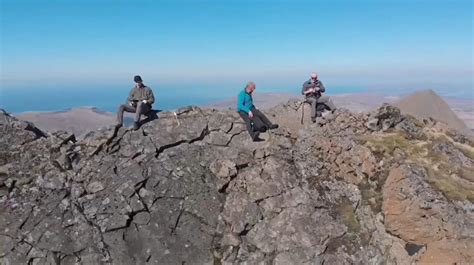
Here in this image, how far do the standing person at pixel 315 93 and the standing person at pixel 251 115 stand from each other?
3.07 meters

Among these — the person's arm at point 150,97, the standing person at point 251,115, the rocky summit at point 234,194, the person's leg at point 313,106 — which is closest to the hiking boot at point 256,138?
the standing person at point 251,115

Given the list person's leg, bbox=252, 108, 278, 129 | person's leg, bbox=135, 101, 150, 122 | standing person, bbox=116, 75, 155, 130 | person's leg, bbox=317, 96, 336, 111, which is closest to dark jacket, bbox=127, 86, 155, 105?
standing person, bbox=116, 75, 155, 130

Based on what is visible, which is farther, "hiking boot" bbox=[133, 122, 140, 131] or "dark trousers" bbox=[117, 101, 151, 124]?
"dark trousers" bbox=[117, 101, 151, 124]

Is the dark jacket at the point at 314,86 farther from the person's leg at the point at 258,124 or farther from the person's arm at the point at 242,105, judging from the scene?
the person's arm at the point at 242,105

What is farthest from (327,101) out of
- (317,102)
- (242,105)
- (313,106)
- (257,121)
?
(242,105)

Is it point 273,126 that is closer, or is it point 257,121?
point 257,121

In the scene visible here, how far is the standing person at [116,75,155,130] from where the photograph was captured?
854 inches

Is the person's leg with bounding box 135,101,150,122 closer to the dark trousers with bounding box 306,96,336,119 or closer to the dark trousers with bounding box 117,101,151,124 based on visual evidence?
the dark trousers with bounding box 117,101,151,124

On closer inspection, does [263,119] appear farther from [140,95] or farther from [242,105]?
[140,95]

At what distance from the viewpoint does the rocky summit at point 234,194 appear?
659 inches

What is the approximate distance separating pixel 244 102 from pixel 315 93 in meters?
4.72

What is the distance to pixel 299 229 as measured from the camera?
1733 cm

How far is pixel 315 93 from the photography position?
2366cm

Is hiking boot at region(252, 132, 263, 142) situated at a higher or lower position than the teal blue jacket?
lower
